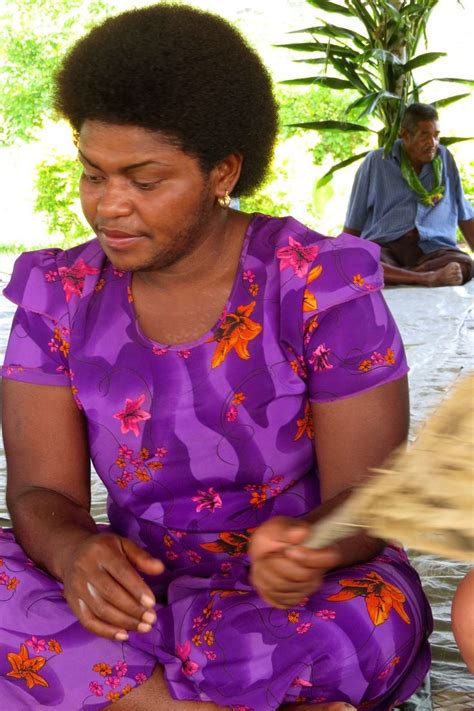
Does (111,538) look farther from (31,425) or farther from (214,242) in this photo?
(214,242)

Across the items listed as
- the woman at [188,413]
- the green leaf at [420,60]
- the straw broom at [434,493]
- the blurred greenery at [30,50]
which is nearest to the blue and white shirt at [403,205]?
the green leaf at [420,60]

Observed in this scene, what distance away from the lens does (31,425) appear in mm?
1748

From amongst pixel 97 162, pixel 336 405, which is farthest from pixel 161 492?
pixel 97 162

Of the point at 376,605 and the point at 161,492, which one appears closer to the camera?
the point at 376,605

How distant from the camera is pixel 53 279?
1.80 metres

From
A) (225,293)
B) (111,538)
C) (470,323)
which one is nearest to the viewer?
(111,538)

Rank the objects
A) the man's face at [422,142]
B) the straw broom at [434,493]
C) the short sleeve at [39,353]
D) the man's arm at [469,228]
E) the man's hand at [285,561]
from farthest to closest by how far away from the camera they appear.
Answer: the man's arm at [469,228], the man's face at [422,142], the short sleeve at [39,353], the man's hand at [285,561], the straw broom at [434,493]

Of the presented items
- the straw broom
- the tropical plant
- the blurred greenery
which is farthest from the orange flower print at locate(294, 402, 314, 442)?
the blurred greenery

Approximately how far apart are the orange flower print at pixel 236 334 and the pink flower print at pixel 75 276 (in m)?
0.26

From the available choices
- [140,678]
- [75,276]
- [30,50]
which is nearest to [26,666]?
[140,678]

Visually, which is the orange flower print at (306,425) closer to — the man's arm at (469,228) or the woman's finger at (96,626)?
the woman's finger at (96,626)

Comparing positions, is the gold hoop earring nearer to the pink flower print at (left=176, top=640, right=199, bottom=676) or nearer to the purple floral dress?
the purple floral dress

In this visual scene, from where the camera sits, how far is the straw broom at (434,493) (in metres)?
0.93

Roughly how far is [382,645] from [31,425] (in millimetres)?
652
